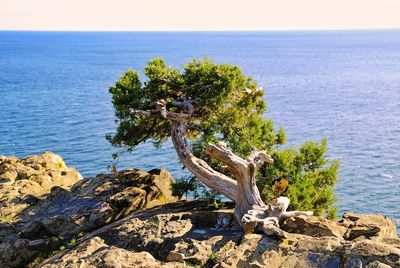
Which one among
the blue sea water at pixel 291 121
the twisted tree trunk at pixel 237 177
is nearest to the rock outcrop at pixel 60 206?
the twisted tree trunk at pixel 237 177

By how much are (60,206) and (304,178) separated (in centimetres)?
1525

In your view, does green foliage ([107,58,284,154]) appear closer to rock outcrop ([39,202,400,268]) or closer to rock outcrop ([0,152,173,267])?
rock outcrop ([0,152,173,267])

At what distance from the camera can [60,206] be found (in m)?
29.3

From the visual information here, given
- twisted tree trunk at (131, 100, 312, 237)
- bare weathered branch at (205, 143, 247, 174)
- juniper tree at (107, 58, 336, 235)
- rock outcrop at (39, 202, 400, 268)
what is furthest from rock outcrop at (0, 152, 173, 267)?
bare weathered branch at (205, 143, 247, 174)

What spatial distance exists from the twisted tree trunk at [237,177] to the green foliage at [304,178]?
246 centimetres

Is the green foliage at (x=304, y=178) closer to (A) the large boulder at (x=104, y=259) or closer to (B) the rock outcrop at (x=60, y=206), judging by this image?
(B) the rock outcrop at (x=60, y=206)

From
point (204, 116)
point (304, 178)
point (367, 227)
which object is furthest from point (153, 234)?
point (304, 178)

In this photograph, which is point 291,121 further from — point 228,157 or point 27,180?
point 228,157

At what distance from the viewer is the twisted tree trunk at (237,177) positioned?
21.2m

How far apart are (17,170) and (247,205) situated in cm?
2230

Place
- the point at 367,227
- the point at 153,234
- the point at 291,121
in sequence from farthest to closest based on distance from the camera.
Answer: the point at 291,121 → the point at 153,234 → the point at 367,227

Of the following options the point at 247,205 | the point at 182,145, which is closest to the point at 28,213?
the point at 182,145

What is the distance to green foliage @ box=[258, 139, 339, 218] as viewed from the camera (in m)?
26.4

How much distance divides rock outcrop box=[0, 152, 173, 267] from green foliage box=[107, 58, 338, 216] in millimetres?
2562
